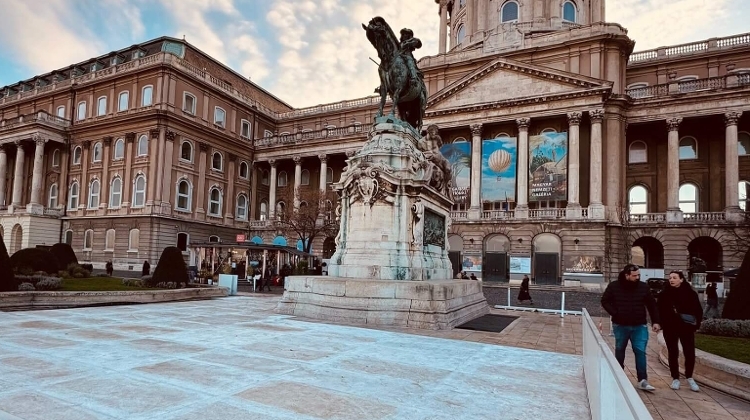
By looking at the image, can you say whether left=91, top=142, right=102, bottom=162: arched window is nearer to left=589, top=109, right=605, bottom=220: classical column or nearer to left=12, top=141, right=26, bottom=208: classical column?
left=12, top=141, right=26, bottom=208: classical column

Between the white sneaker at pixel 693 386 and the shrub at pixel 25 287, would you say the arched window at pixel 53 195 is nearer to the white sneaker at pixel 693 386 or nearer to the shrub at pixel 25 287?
the shrub at pixel 25 287

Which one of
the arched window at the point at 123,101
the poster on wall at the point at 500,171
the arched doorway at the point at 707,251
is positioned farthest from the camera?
the arched window at the point at 123,101

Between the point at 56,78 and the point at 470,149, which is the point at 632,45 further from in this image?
the point at 56,78

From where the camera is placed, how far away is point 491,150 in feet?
135

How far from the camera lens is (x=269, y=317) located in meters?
10.8

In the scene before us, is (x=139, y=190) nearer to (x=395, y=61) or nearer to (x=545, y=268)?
(x=545, y=268)

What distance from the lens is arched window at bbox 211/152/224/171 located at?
48406 mm

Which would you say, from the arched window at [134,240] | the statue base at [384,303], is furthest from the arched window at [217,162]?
the statue base at [384,303]

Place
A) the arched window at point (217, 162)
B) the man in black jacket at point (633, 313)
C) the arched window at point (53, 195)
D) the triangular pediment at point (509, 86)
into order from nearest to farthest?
the man in black jacket at point (633, 313), the triangular pediment at point (509, 86), the arched window at point (53, 195), the arched window at point (217, 162)

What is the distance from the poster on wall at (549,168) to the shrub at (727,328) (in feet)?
96.2

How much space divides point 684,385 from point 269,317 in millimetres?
7924

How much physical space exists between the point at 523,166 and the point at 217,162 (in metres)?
30.4

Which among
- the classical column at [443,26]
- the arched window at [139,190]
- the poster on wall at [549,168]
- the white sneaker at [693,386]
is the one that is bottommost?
the white sneaker at [693,386]

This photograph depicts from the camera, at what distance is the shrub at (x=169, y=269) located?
18.0 m
